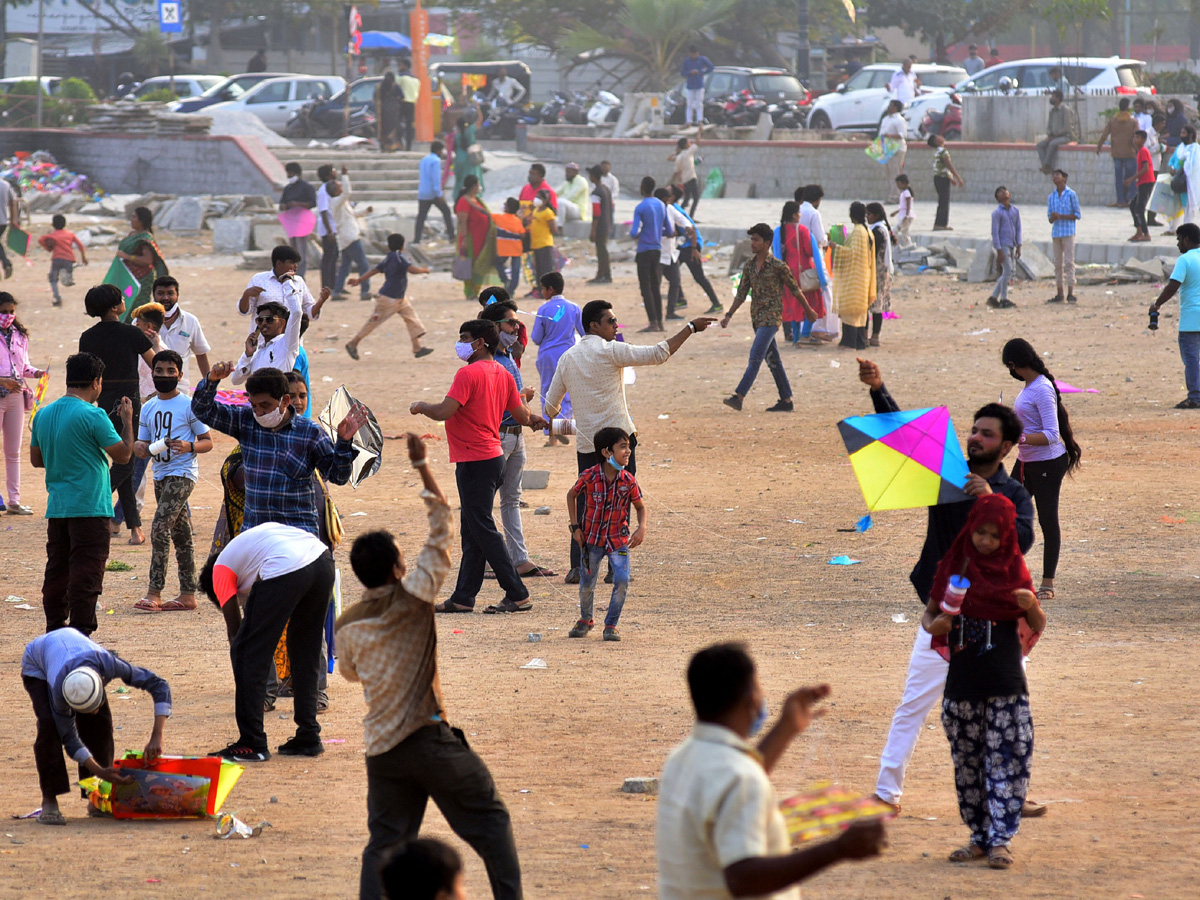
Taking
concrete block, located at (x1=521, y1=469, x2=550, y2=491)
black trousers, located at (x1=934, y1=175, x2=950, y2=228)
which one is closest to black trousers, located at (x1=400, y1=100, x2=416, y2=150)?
black trousers, located at (x1=934, y1=175, x2=950, y2=228)

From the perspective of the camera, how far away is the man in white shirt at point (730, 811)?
A: 9.00ft

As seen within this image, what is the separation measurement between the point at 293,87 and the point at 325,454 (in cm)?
3364

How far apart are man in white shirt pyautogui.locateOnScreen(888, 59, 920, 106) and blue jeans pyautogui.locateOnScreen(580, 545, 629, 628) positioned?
25.5 metres

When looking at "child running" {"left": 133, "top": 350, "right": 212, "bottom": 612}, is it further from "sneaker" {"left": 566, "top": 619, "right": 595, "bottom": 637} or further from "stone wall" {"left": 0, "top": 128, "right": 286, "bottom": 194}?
"stone wall" {"left": 0, "top": 128, "right": 286, "bottom": 194}

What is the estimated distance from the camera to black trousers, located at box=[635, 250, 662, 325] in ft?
59.5

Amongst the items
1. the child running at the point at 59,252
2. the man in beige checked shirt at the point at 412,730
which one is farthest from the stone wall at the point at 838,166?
the man in beige checked shirt at the point at 412,730

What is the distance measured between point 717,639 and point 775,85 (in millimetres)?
30288

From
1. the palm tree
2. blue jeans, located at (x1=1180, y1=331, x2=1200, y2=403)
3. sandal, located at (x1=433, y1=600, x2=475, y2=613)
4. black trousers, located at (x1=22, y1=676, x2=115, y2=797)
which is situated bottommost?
sandal, located at (x1=433, y1=600, x2=475, y2=613)

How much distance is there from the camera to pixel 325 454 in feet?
19.6

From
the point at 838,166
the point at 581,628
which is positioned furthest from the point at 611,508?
the point at 838,166

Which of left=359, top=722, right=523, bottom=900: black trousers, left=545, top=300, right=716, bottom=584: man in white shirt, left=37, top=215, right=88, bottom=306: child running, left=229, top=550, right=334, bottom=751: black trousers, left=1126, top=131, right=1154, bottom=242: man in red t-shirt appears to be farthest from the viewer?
left=1126, top=131, right=1154, bottom=242: man in red t-shirt

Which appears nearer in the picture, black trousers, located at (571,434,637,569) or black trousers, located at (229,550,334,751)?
black trousers, located at (229,550,334,751)

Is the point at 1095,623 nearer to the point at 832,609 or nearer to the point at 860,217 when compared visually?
the point at 832,609

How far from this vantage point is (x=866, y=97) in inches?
1281
